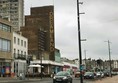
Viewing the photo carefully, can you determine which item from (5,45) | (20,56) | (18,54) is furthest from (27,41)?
(5,45)

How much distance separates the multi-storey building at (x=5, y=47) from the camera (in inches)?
2783

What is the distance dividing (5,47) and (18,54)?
34.1 feet

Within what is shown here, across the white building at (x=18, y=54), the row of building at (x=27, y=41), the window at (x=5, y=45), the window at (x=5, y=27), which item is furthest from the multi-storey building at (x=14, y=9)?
the window at (x=5, y=45)

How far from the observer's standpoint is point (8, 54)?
7450 centimetres

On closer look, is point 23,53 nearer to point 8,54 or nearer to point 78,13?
point 8,54

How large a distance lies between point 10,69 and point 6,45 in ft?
17.8

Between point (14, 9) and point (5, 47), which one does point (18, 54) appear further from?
point (14, 9)

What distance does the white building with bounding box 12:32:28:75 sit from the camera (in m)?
79.7

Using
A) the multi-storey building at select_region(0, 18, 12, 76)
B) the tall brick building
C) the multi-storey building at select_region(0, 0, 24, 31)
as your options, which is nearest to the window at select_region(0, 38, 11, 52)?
the multi-storey building at select_region(0, 18, 12, 76)

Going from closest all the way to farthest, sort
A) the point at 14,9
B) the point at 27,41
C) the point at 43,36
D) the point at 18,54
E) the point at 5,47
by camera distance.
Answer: the point at 5,47, the point at 18,54, the point at 27,41, the point at 43,36, the point at 14,9

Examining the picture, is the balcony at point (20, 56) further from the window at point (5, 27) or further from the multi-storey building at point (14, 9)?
the multi-storey building at point (14, 9)

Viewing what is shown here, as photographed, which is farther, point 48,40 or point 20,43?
point 48,40

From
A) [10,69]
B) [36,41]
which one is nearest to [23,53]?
[10,69]

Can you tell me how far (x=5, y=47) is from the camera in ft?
240
